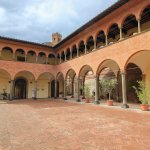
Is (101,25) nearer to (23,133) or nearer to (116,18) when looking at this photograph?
(116,18)

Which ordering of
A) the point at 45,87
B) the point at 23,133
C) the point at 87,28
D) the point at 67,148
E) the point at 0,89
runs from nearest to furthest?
the point at 67,148 → the point at 23,133 → the point at 87,28 → the point at 0,89 → the point at 45,87

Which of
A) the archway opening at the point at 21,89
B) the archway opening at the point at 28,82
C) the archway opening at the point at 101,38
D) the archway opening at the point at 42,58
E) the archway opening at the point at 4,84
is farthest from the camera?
the archway opening at the point at 42,58

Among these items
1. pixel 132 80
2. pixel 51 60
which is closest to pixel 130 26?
pixel 132 80

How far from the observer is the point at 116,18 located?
13469 mm

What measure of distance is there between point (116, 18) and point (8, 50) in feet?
49.8

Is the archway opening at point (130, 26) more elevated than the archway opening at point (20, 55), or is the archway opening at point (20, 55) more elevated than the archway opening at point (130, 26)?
the archway opening at point (130, 26)

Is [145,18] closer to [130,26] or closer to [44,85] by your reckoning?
[130,26]

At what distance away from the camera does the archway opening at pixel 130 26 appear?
1325 cm

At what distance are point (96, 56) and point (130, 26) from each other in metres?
4.15

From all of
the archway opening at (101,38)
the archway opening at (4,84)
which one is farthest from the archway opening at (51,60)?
the archway opening at (101,38)

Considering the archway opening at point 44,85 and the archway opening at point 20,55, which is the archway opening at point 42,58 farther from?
the archway opening at point 20,55

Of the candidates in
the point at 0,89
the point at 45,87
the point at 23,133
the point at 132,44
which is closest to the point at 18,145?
the point at 23,133

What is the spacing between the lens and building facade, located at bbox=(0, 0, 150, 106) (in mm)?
12430

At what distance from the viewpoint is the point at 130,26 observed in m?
14.6
